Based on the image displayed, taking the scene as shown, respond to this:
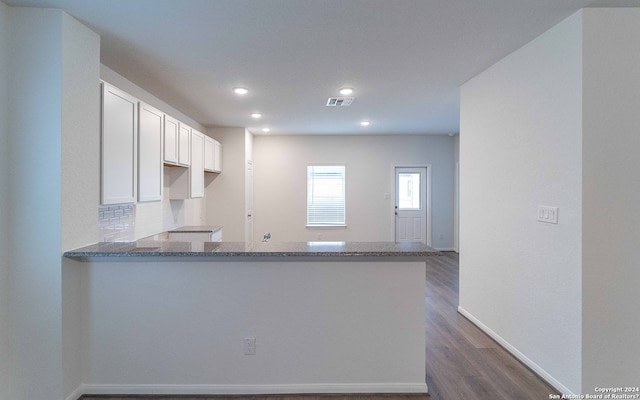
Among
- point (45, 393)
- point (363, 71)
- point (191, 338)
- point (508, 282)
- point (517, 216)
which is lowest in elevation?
point (45, 393)

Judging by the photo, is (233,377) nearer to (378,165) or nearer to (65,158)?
(65,158)

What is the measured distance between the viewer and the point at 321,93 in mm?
3617

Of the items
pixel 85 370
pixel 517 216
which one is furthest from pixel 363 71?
pixel 85 370

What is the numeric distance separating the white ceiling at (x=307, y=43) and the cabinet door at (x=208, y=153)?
712 millimetres

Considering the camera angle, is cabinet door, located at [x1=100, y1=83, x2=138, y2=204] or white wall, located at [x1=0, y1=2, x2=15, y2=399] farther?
cabinet door, located at [x1=100, y1=83, x2=138, y2=204]

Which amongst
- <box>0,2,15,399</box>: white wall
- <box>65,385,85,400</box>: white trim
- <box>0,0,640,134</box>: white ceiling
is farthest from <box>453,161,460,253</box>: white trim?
<box>0,2,15,399</box>: white wall

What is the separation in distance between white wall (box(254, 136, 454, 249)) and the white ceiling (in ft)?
8.49

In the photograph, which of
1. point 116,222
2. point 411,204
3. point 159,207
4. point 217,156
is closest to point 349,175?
point 411,204

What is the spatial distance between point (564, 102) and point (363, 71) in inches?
62.6

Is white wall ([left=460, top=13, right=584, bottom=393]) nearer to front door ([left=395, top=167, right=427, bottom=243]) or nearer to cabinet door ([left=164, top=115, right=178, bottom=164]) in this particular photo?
cabinet door ([left=164, top=115, right=178, bottom=164])

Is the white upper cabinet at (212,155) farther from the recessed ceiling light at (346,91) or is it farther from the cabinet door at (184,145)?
the recessed ceiling light at (346,91)
